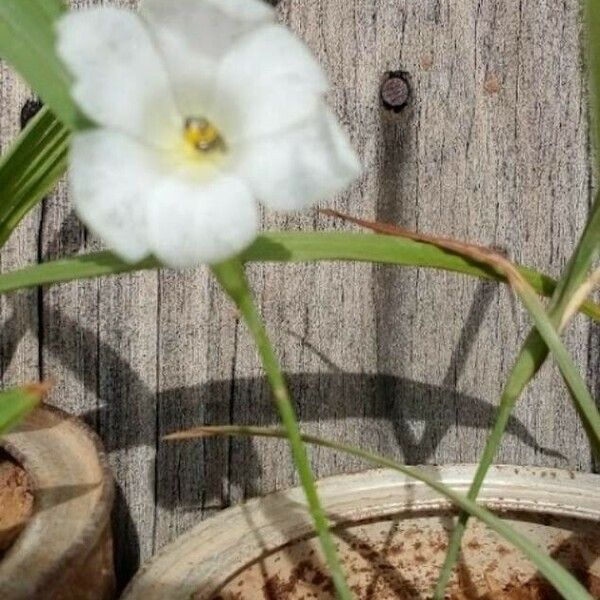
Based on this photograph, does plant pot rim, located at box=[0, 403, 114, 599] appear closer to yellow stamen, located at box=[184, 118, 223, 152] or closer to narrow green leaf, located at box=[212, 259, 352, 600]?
narrow green leaf, located at box=[212, 259, 352, 600]

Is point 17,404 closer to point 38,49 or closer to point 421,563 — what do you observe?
point 38,49

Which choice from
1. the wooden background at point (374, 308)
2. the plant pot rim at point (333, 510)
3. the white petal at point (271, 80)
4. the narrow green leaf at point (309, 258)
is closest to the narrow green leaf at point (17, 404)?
the narrow green leaf at point (309, 258)

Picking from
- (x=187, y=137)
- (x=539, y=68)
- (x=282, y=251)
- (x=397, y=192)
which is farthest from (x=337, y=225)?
(x=187, y=137)

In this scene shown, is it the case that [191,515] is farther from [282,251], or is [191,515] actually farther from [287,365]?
[282,251]

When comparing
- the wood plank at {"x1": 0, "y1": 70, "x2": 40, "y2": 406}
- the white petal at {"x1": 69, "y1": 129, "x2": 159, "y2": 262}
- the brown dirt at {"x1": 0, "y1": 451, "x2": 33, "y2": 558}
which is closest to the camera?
the white petal at {"x1": 69, "y1": 129, "x2": 159, "y2": 262}

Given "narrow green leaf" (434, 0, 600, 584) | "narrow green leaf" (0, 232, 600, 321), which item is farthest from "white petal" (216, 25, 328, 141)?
"narrow green leaf" (434, 0, 600, 584)
